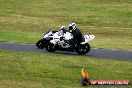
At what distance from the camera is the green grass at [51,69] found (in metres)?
16.7

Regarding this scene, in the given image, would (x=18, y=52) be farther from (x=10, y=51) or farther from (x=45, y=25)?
(x=45, y=25)

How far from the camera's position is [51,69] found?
766 inches

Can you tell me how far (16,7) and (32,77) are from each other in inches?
1732

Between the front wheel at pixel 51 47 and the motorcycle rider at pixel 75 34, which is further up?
the motorcycle rider at pixel 75 34

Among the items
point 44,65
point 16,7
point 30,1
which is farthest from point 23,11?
point 44,65

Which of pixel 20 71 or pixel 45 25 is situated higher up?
pixel 20 71

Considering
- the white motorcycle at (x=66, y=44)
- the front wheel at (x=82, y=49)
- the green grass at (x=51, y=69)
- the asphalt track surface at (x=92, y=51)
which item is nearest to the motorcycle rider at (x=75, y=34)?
the white motorcycle at (x=66, y=44)

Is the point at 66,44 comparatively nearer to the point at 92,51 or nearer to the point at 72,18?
the point at 92,51

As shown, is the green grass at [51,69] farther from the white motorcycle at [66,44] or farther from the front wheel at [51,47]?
the front wheel at [51,47]

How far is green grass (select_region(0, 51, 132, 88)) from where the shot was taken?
1669cm

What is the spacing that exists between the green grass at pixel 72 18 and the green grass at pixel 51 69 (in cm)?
856

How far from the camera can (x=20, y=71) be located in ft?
61.3

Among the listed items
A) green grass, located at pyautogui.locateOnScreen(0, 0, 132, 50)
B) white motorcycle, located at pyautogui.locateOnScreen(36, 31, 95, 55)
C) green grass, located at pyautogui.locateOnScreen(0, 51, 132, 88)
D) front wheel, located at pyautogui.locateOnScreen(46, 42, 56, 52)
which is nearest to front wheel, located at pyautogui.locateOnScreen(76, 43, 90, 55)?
white motorcycle, located at pyautogui.locateOnScreen(36, 31, 95, 55)

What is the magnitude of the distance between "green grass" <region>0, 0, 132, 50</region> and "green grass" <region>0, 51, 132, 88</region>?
8.56 metres
